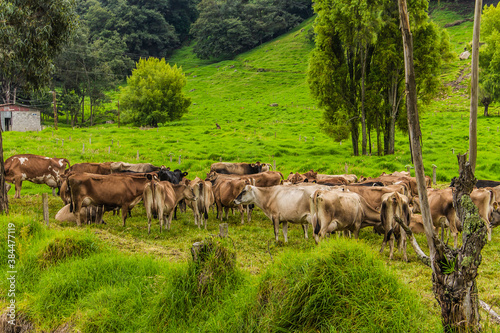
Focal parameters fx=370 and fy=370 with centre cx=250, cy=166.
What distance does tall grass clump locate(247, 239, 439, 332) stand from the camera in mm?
5125

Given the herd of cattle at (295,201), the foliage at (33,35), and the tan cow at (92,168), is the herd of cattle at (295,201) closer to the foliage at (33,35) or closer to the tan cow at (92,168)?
the tan cow at (92,168)

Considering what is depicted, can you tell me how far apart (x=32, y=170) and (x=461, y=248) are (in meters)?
18.4

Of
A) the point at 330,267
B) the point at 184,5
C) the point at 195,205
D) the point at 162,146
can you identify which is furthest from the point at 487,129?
the point at 184,5

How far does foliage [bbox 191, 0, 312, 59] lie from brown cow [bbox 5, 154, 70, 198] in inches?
3445

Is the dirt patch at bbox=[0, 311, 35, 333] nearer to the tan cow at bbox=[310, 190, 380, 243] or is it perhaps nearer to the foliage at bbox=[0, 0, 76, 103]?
the tan cow at bbox=[310, 190, 380, 243]

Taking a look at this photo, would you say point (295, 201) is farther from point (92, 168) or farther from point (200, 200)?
point (92, 168)

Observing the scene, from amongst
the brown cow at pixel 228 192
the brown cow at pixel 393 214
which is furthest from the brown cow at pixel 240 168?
the brown cow at pixel 393 214

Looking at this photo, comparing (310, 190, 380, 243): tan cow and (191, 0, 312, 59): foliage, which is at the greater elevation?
(191, 0, 312, 59): foliage

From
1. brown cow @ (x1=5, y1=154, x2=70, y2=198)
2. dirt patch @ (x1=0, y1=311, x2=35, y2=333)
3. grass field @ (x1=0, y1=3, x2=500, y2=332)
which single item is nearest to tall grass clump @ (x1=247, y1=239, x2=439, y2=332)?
grass field @ (x1=0, y1=3, x2=500, y2=332)

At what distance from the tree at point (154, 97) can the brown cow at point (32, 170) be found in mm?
33411

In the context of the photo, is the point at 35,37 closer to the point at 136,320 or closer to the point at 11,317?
the point at 11,317

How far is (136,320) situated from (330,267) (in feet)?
11.8

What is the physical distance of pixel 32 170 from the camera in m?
17.5

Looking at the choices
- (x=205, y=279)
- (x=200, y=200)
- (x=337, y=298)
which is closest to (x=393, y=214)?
(x=337, y=298)
